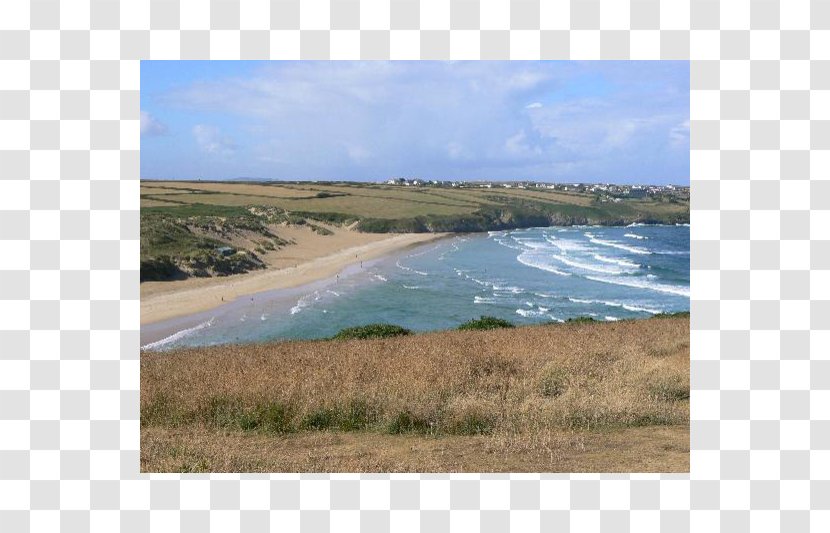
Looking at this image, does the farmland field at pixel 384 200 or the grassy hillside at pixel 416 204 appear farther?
the grassy hillside at pixel 416 204

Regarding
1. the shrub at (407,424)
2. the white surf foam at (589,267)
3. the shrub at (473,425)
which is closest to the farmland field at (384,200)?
the white surf foam at (589,267)

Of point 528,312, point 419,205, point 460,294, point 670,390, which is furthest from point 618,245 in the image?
point 670,390

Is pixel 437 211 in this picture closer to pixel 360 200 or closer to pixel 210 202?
pixel 360 200

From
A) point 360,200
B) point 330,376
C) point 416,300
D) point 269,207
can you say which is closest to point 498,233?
point 360,200

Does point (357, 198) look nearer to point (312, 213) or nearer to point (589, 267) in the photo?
point (312, 213)

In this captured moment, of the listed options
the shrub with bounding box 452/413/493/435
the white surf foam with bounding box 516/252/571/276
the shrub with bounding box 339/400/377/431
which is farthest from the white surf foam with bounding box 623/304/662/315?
the shrub with bounding box 339/400/377/431

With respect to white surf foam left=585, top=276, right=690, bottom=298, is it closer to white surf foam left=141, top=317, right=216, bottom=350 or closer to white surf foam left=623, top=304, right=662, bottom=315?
white surf foam left=623, top=304, right=662, bottom=315

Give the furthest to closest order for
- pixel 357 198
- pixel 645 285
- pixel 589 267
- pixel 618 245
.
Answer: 1. pixel 357 198
2. pixel 618 245
3. pixel 589 267
4. pixel 645 285

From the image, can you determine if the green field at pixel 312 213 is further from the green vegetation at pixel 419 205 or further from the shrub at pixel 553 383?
the shrub at pixel 553 383
